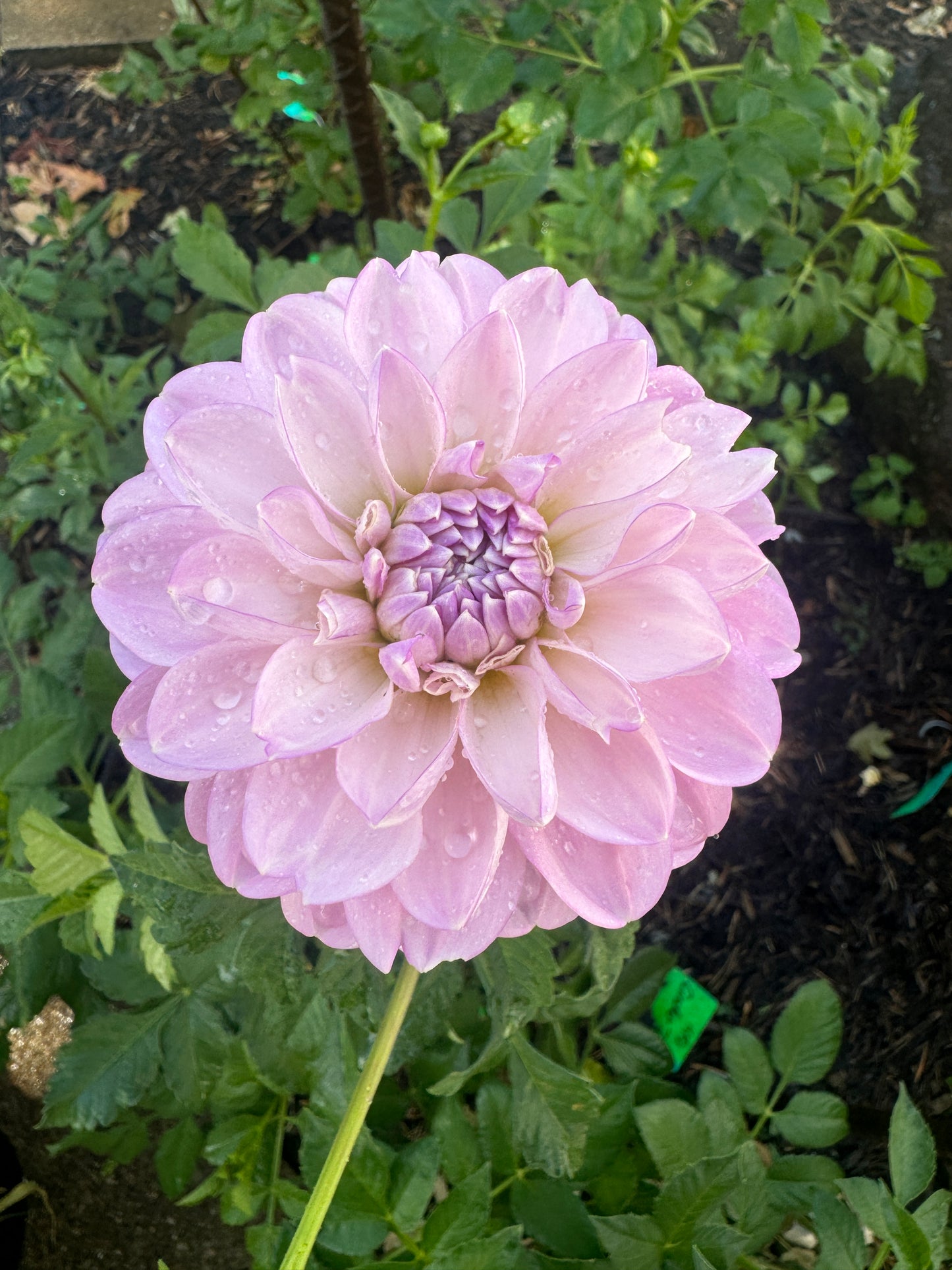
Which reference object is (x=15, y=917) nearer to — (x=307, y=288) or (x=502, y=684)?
(x=502, y=684)

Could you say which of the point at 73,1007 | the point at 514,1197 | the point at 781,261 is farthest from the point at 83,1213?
the point at 781,261

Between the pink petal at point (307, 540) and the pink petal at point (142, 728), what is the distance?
17 centimetres

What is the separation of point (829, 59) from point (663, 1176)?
9.27ft

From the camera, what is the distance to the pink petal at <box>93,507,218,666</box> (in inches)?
35.7

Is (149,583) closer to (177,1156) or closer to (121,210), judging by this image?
(177,1156)

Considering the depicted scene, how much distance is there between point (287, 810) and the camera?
0.89 m

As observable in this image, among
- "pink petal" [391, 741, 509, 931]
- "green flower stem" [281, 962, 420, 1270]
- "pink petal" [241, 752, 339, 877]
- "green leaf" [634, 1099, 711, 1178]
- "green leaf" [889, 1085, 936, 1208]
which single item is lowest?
"green leaf" [634, 1099, 711, 1178]

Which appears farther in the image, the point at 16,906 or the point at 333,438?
the point at 16,906

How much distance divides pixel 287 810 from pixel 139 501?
37 cm

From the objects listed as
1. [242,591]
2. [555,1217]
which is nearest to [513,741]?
[242,591]

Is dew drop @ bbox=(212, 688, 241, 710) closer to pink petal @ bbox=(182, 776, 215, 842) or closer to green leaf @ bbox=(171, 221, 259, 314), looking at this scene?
pink petal @ bbox=(182, 776, 215, 842)

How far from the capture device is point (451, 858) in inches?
35.4

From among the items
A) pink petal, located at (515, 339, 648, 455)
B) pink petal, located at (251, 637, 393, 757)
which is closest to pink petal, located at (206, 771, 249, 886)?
pink petal, located at (251, 637, 393, 757)

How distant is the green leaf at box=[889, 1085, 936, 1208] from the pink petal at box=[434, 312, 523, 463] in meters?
0.97
